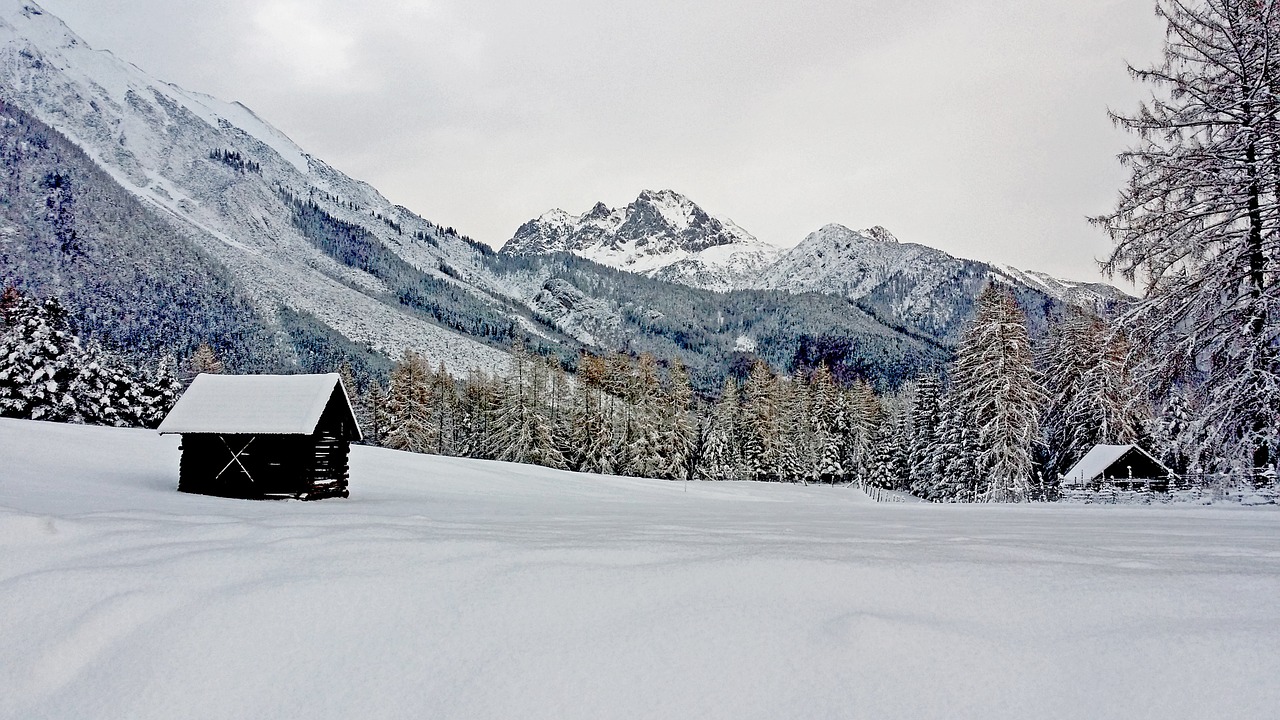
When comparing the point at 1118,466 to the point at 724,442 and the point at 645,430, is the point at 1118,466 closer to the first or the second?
the point at 645,430

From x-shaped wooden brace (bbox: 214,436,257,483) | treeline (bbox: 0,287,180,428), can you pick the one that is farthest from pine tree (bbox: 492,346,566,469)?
x-shaped wooden brace (bbox: 214,436,257,483)

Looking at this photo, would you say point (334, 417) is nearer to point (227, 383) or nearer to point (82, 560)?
point (227, 383)

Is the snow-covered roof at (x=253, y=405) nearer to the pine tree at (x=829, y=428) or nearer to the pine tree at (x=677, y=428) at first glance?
the pine tree at (x=677, y=428)

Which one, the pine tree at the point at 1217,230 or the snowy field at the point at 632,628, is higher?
the pine tree at the point at 1217,230

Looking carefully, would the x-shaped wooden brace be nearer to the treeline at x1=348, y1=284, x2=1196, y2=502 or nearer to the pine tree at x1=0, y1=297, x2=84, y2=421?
the treeline at x1=348, y1=284, x2=1196, y2=502

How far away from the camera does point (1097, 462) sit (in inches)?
1179

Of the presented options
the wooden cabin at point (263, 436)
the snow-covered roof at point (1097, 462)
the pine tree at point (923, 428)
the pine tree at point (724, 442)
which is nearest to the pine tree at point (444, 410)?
the pine tree at point (724, 442)

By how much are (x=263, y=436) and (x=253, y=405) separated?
108cm

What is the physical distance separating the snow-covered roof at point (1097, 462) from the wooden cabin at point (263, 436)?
102 ft

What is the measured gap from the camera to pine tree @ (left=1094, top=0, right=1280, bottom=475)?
1124 cm

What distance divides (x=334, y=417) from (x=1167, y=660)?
20.3 metres

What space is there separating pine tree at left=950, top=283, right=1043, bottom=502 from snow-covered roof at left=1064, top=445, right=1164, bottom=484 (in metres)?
2.02

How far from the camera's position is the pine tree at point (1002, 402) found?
3023 centimetres

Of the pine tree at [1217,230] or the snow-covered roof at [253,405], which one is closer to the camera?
the pine tree at [1217,230]
